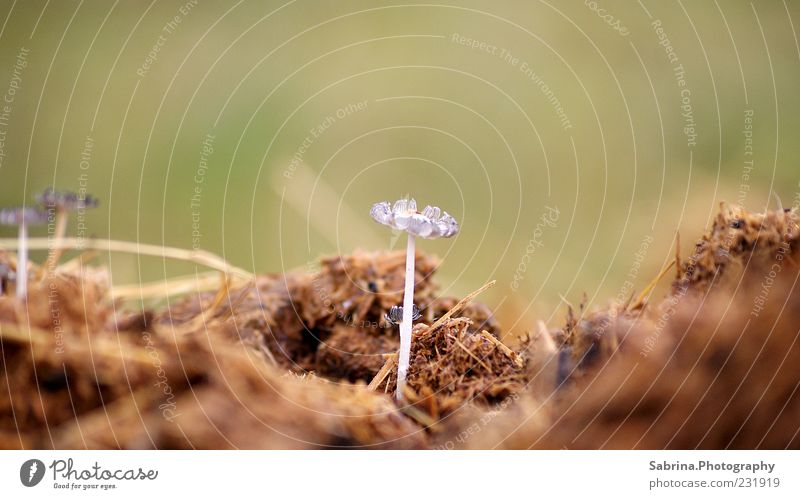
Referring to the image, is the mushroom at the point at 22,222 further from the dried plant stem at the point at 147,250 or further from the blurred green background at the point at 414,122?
the blurred green background at the point at 414,122

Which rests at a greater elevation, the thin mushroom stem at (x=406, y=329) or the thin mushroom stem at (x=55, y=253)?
the thin mushroom stem at (x=55, y=253)

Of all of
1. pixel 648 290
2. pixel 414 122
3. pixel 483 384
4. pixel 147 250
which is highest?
pixel 414 122

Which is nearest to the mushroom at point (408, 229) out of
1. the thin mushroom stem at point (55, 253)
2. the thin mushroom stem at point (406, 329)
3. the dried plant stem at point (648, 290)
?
the thin mushroom stem at point (406, 329)

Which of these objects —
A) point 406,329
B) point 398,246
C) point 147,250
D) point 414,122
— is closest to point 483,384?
point 406,329

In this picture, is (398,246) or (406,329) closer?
(406,329)

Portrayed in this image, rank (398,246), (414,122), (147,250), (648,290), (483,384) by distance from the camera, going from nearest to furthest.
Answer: (483,384), (648,290), (147,250), (398,246), (414,122)

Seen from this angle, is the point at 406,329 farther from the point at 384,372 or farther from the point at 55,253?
the point at 55,253
